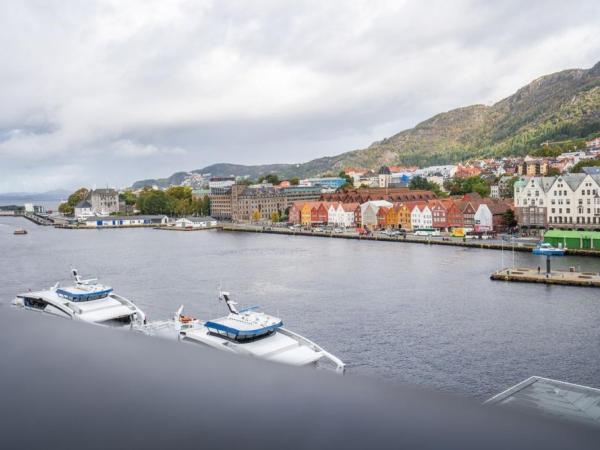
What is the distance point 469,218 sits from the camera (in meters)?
15.1

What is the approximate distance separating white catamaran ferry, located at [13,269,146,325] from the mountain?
35.4m

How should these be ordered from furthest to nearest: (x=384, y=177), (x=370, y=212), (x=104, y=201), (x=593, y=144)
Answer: (x=384, y=177), (x=593, y=144), (x=104, y=201), (x=370, y=212)

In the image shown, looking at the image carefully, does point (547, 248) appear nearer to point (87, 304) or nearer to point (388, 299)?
point (388, 299)

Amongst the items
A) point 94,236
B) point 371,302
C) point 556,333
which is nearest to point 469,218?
point 371,302

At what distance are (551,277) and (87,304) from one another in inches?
242

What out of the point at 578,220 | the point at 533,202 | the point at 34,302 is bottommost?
the point at 34,302

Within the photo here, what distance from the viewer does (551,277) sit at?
8.34 m

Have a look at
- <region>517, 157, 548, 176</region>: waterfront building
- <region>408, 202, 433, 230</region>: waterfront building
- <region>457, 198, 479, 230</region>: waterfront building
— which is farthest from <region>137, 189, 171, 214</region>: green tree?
<region>517, 157, 548, 176</region>: waterfront building

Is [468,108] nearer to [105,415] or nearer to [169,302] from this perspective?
[169,302]

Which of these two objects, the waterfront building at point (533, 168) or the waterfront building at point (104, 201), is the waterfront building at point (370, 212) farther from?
the waterfront building at point (104, 201)

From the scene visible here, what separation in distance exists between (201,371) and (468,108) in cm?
7078

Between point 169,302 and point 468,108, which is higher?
point 468,108

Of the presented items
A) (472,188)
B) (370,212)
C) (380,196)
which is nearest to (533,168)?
(472,188)

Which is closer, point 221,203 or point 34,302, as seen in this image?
point 34,302
